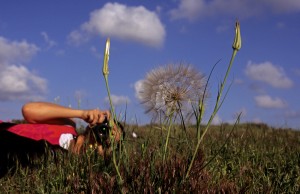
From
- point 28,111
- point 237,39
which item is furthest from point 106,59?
point 28,111

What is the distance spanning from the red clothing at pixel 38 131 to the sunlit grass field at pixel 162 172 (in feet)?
1.60

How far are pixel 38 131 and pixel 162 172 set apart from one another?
2557 mm

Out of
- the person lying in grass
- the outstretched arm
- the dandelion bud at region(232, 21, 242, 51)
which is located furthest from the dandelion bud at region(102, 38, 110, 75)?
the outstretched arm

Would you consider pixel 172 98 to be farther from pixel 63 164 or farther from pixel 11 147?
pixel 11 147

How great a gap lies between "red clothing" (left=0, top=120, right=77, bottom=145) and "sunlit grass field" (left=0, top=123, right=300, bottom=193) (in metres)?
0.49

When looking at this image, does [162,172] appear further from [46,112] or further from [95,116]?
[46,112]

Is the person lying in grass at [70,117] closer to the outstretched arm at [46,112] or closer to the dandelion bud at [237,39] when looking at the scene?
the outstretched arm at [46,112]

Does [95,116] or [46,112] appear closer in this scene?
[95,116]

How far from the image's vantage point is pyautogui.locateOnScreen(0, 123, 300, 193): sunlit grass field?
2.48 m

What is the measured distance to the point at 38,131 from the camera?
4754 mm

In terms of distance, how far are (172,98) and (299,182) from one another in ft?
5.56

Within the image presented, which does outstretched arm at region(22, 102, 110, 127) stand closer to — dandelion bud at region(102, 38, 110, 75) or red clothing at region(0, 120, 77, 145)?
red clothing at region(0, 120, 77, 145)

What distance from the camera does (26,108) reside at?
16.0ft

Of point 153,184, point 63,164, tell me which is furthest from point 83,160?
point 153,184
